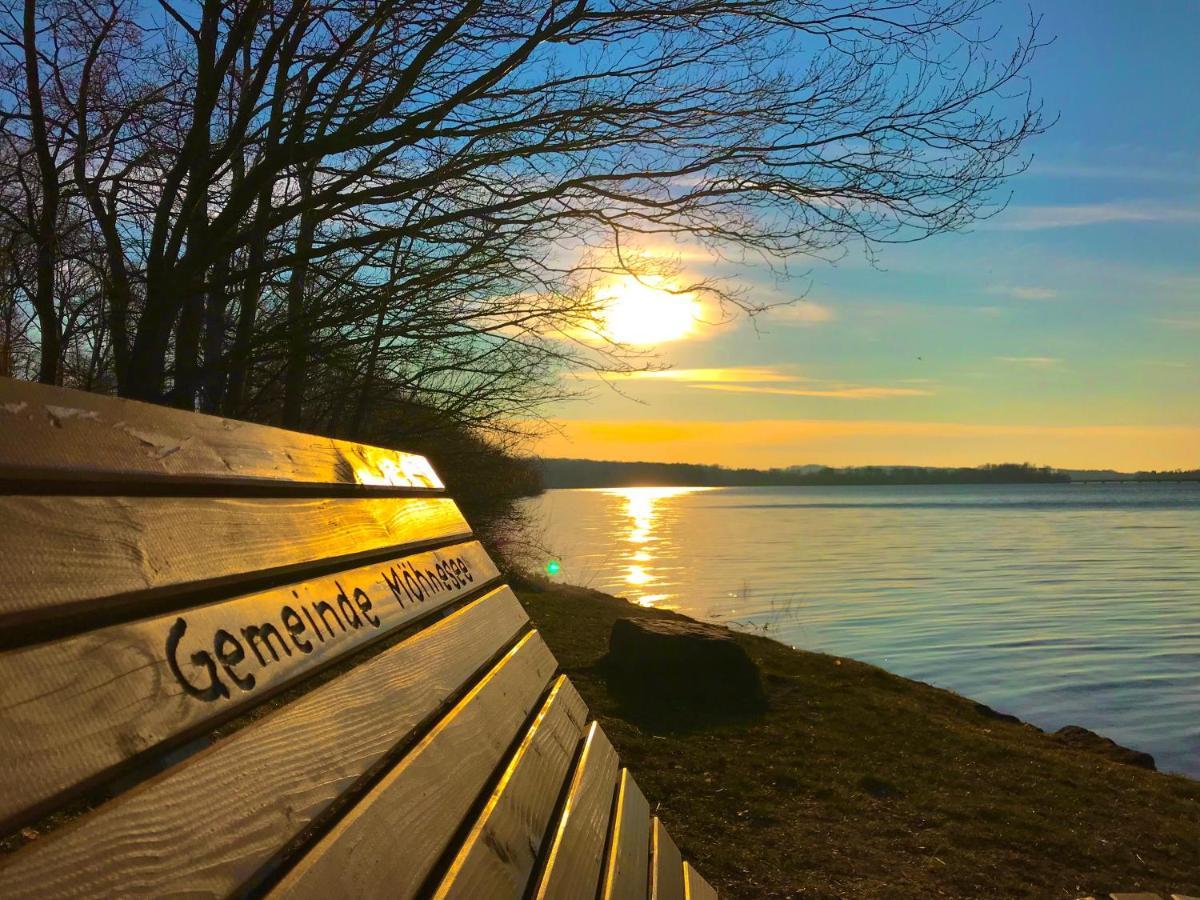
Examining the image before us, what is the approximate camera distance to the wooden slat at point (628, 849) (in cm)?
220

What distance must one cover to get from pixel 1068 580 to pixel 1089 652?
31.7 ft

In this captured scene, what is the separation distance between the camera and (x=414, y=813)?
1.46 metres

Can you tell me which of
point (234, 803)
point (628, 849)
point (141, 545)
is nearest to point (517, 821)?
point (628, 849)

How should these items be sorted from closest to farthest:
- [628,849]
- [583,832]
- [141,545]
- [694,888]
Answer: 1. [141,545]
2. [583,832]
3. [628,849]
4. [694,888]

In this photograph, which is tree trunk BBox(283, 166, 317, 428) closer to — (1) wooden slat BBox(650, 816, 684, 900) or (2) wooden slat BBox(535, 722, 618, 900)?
(2) wooden slat BBox(535, 722, 618, 900)

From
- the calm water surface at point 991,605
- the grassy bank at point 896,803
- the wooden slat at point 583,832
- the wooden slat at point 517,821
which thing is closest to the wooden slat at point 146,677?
the wooden slat at point 517,821

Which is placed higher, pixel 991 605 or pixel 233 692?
pixel 233 692

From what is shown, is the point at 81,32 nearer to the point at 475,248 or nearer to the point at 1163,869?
the point at 475,248

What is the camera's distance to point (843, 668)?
33.1ft

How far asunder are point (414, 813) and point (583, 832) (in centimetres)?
85

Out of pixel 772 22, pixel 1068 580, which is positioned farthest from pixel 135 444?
pixel 1068 580

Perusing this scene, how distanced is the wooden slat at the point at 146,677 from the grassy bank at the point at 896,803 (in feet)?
11.6

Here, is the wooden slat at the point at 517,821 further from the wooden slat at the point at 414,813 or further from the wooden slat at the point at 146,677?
the wooden slat at the point at 146,677

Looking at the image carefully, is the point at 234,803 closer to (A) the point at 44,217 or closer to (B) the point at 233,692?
(B) the point at 233,692
